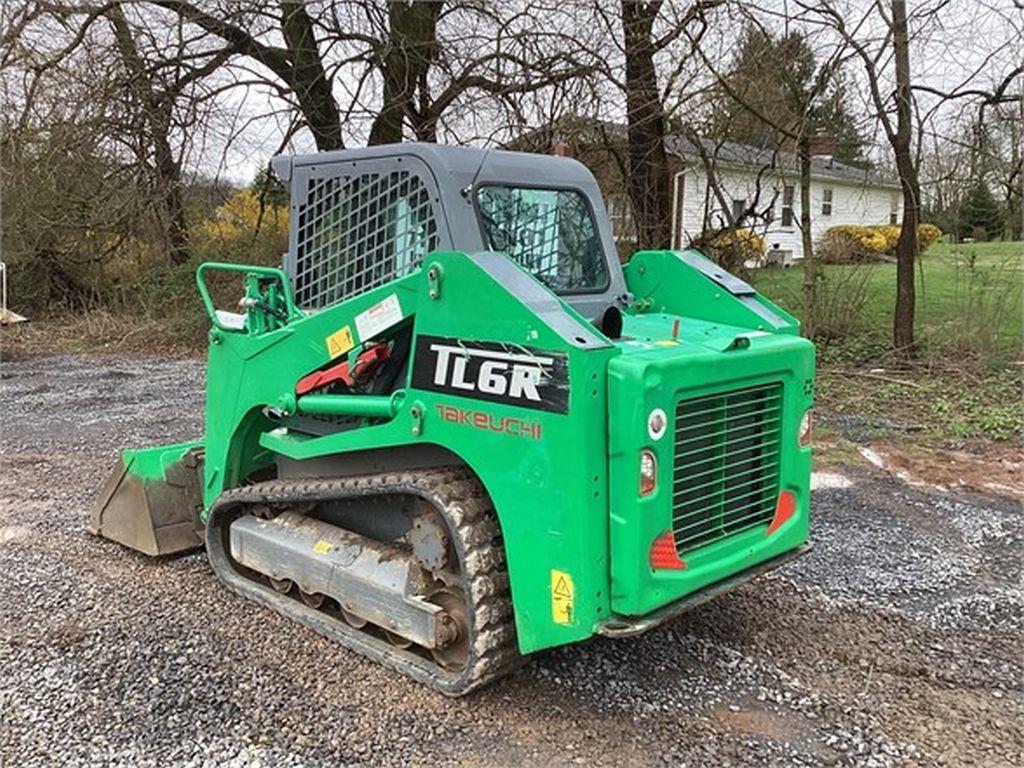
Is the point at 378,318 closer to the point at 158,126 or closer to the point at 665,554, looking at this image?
the point at 665,554

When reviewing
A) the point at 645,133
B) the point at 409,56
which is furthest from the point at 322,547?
the point at 409,56

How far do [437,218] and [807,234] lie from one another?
7050 millimetres

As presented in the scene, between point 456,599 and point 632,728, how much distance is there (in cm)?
77

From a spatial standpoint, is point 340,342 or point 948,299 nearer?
point 340,342

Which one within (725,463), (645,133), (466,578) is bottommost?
(466,578)

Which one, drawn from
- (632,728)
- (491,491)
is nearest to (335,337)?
(491,491)

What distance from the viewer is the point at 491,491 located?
3041 millimetres

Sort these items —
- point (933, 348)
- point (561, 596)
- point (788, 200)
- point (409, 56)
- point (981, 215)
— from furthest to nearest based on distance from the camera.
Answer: point (409, 56), point (981, 215), point (788, 200), point (933, 348), point (561, 596)

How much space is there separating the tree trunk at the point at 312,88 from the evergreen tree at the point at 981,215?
781 cm

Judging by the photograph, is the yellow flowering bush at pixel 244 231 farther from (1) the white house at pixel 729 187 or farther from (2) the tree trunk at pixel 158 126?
(1) the white house at pixel 729 187

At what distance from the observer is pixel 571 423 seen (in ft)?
9.03

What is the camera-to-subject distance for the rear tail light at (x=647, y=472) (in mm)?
2801

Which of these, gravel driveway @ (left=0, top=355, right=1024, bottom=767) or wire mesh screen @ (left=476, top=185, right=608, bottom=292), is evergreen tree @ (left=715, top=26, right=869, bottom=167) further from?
wire mesh screen @ (left=476, top=185, right=608, bottom=292)

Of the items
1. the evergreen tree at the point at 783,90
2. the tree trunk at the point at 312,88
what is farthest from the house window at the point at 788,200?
the tree trunk at the point at 312,88
